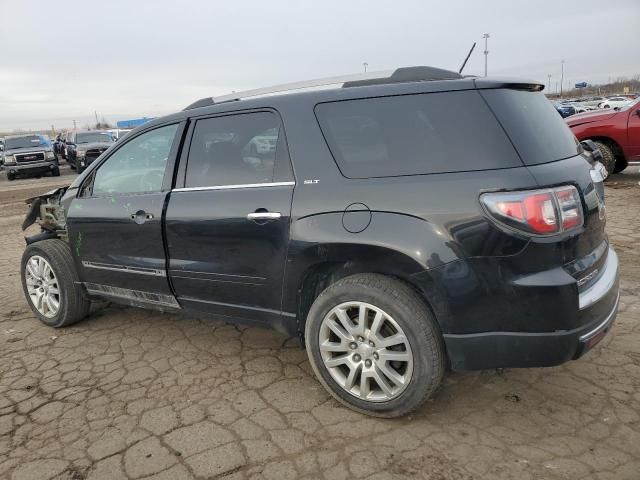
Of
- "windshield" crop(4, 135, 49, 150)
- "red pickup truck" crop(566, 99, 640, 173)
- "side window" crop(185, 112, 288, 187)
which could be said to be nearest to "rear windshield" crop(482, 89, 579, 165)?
"side window" crop(185, 112, 288, 187)

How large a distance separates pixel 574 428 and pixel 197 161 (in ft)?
8.62

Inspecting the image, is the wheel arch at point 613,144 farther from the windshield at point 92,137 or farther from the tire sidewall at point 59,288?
the windshield at point 92,137

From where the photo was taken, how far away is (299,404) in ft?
9.44

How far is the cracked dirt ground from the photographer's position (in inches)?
92.1

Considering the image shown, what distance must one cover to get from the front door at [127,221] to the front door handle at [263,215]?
78 cm

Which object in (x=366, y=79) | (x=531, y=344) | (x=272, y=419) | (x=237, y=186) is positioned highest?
(x=366, y=79)

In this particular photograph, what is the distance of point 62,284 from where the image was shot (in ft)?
13.3

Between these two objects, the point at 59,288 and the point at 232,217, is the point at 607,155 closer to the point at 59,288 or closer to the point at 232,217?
the point at 232,217

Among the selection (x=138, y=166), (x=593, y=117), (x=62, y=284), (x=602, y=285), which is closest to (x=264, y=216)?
(x=138, y=166)

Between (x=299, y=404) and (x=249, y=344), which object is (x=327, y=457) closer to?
(x=299, y=404)

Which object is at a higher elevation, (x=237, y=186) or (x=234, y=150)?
(x=234, y=150)

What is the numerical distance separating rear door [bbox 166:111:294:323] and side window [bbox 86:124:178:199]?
0.25 metres

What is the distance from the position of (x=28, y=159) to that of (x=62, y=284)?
18039mm

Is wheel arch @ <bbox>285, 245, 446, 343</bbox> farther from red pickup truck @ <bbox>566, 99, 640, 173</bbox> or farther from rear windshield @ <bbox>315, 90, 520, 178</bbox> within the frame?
red pickup truck @ <bbox>566, 99, 640, 173</bbox>
